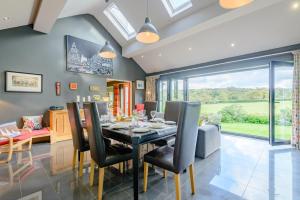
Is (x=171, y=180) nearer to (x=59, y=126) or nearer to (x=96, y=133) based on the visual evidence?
(x=96, y=133)

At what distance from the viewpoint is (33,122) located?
4.25 m

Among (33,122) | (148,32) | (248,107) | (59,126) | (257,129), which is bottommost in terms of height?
(257,129)

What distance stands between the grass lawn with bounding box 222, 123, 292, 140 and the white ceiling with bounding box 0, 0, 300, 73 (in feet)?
7.50

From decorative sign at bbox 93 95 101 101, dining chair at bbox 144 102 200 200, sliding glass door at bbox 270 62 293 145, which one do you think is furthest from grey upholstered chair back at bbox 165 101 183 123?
decorative sign at bbox 93 95 101 101

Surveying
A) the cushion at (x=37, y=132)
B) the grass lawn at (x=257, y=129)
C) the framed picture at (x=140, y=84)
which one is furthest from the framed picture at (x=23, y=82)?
the grass lawn at (x=257, y=129)

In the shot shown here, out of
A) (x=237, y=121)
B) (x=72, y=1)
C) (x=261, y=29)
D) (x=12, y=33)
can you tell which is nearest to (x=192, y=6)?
(x=261, y=29)

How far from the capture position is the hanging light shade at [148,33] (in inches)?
101

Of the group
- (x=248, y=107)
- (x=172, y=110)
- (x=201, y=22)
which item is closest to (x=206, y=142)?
(x=172, y=110)

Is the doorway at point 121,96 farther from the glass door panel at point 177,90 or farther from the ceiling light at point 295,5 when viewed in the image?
the ceiling light at point 295,5

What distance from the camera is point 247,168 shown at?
2592 millimetres

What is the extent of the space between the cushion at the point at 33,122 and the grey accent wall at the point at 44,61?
0.58 ft

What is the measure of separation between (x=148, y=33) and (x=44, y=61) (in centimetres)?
373

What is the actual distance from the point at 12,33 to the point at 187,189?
5.50 m

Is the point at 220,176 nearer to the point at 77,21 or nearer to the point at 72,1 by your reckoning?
the point at 72,1
